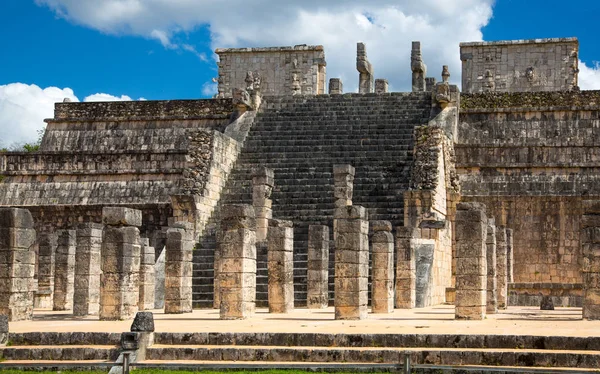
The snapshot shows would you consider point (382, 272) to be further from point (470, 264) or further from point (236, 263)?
point (236, 263)

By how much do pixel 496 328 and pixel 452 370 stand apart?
3.45 meters

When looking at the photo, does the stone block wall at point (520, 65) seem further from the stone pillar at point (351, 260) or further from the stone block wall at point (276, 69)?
the stone pillar at point (351, 260)

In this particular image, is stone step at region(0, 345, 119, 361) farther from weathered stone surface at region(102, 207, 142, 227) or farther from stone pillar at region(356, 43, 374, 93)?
stone pillar at region(356, 43, 374, 93)

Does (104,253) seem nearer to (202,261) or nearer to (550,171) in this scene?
(202,261)

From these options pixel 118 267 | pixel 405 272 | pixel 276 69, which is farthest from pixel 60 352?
pixel 276 69

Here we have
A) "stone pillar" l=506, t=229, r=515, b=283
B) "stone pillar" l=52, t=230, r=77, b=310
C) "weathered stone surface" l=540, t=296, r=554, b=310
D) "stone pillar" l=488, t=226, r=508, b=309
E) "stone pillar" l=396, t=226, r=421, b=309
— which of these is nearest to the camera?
"stone pillar" l=396, t=226, r=421, b=309

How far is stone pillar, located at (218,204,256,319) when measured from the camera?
21.0m

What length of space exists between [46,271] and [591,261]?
15.5 meters

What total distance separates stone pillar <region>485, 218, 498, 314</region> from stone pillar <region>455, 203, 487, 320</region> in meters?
2.48

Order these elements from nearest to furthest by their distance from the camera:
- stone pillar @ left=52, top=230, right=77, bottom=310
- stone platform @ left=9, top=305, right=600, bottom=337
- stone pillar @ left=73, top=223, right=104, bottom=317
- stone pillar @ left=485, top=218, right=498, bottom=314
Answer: stone platform @ left=9, top=305, right=600, bottom=337 → stone pillar @ left=73, top=223, right=104, bottom=317 → stone pillar @ left=485, top=218, right=498, bottom=314 → stone pillar @ left=52, top=230, right=77, bottom=310

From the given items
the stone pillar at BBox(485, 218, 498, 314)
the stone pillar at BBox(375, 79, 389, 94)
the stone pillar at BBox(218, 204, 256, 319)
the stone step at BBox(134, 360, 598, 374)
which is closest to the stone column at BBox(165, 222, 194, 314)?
the stone pillar at BBox(218, 204, 256, 319)

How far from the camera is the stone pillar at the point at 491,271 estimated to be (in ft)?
→ 76.2

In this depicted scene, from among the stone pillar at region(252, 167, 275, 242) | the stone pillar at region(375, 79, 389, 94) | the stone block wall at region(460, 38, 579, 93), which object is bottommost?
the stone pillar at region(252, 167, 275, 242)

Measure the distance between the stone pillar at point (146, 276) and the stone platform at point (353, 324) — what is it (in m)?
1.18
